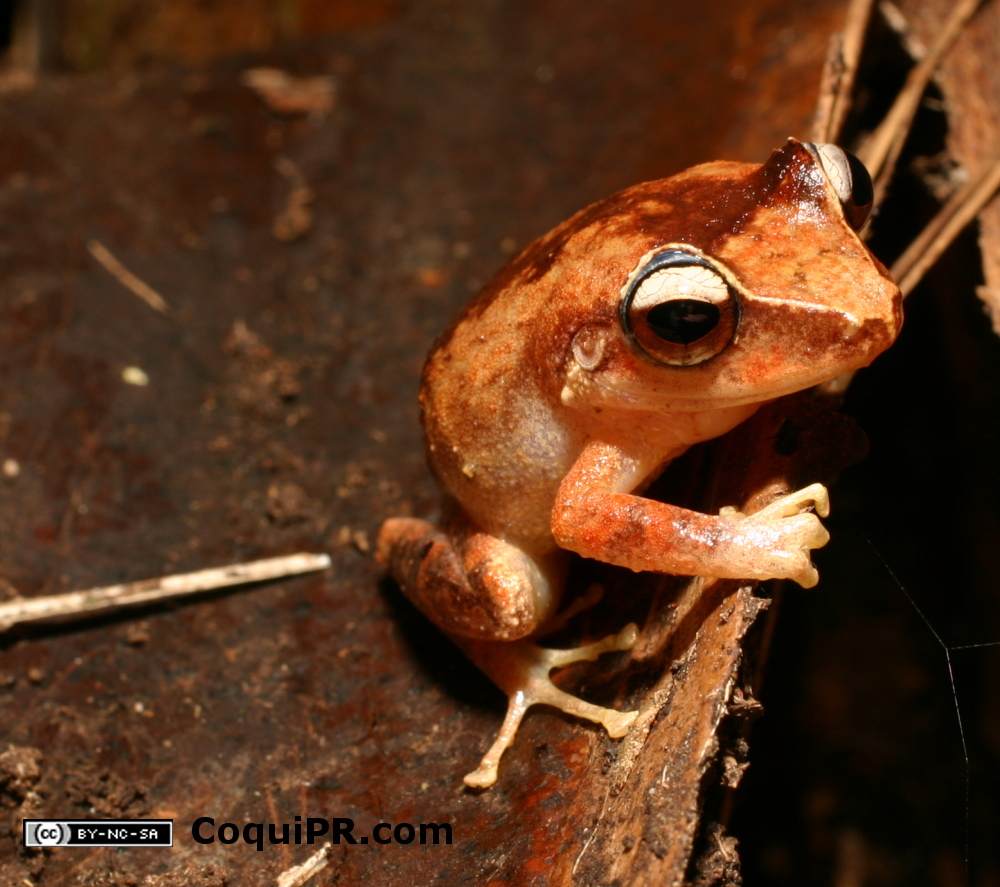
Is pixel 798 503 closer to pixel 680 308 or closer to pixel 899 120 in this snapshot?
pixel 680 308

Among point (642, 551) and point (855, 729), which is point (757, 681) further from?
point (855, 729)

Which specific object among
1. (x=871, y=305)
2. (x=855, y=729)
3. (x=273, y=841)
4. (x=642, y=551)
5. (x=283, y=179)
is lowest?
(x=855, y=729)

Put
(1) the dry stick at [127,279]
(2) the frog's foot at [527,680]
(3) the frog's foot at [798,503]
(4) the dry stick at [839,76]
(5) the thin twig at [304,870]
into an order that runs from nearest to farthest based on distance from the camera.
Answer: (3) the frog's foot at [798,503]
(5) the thin twig at [304,870]
(2) the frog's foot at [527,680]
(4) the dry stick at [839,76]
(1) the dry stick at [127,279]

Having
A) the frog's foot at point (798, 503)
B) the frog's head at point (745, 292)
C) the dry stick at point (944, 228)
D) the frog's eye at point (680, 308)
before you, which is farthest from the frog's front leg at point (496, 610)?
the dry stick at point (944, 228)

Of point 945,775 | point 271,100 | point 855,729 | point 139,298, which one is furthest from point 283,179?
point 945,775

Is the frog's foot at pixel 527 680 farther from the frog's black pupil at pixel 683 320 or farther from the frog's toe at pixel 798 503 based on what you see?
the frog's black pupil at pixel 683 320

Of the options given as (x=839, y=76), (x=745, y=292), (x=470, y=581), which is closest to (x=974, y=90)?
(x=839, y=76)

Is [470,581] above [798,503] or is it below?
below
